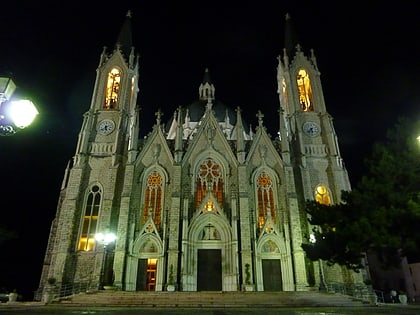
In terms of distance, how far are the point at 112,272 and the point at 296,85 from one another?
2473 centimetres

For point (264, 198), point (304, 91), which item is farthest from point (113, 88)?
point (304, 91)

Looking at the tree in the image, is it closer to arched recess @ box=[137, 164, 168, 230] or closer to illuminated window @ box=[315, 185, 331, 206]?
illuminated window @ box=[315, 185, 331, 206]

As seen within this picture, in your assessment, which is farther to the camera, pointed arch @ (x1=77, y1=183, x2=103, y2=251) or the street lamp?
pointed arch @ (x1=77, y1=183, x2=103, y2=251)

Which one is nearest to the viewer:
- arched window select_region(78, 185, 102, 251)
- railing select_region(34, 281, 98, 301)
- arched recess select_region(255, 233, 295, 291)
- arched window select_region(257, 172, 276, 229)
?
railing select_region(34, 281, 98, 301)

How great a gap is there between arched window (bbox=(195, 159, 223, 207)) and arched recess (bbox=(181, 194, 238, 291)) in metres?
1.38

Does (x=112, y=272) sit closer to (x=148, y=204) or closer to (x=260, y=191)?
(x=148, y=204)

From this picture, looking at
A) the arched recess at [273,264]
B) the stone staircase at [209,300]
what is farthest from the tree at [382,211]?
the arched recess at [273,264]

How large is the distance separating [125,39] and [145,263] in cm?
2542

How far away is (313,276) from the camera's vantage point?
76.5 ft

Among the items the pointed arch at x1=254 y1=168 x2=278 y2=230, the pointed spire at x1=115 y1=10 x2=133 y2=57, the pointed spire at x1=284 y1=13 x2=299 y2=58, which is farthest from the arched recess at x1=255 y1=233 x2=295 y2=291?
the pointed spire at x1=115 y1=10 x2=133 y2=57

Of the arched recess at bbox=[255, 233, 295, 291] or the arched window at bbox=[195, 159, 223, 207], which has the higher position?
the arched window at bbox=[195, 159, 223, 207]

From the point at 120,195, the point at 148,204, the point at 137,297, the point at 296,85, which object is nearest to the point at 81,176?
the point at 120,195

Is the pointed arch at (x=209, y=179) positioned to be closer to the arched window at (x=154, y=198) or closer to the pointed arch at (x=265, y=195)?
the pointed arch at (x=265, y=195)

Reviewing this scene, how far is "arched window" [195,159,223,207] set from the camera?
2683cm
